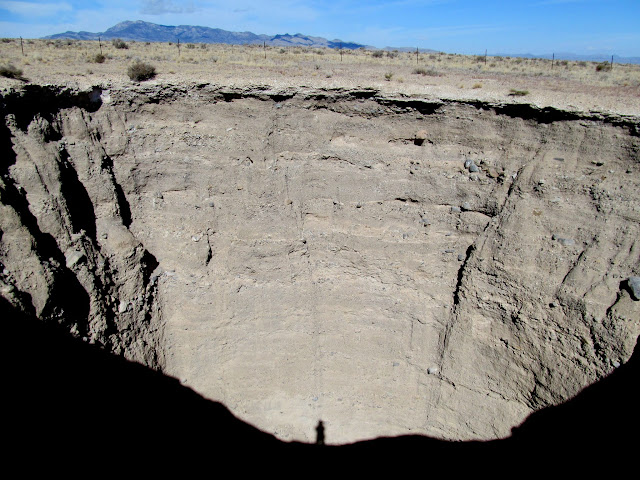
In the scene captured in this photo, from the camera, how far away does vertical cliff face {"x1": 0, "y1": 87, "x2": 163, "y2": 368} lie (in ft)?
21.3

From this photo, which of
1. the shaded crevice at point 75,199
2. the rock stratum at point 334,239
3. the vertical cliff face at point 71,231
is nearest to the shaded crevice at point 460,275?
the rock stratum at point 334,239

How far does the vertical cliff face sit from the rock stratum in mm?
35

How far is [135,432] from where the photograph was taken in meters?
7.47

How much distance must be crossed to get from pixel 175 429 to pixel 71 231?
4.37 metres

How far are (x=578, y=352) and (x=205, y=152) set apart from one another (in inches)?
312

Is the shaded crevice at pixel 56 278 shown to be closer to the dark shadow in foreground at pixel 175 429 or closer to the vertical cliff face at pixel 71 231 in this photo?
the vertical cliff face at pixel 71 231

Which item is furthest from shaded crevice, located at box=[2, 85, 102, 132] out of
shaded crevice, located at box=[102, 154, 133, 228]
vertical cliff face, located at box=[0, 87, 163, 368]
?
shaded crevice, located at box=[102, 154, 133, 228]

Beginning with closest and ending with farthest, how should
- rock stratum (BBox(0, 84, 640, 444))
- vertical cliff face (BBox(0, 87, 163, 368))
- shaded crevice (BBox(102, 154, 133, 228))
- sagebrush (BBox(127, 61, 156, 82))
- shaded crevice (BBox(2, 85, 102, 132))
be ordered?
vertical cliff face (BBox(0, 87, 163, 368)), shaded crevice (BBox(2, 85, 102, 132)), rock stratum (BBox(0, 84, 640, 444)), shaded crevice (BBox(102, 154, 133, 228)), sagebrush (BBox(127, 61, 156, 82))

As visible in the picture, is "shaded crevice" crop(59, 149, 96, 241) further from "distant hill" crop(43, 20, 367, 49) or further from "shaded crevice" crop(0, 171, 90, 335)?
"distant hill" crop(43, 20, 367, 49)

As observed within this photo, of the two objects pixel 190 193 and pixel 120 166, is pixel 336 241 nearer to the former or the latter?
pixel 190 193

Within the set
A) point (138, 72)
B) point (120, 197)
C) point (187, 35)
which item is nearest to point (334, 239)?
point (120, 197)

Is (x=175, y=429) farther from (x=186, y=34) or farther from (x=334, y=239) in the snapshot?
(x=186, y=34)

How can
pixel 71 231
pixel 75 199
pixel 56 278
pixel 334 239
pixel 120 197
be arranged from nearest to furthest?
1. pixel 56 278
2. pixel 71 231
3. pixel 75 199
4. pixel 120 197
5. pixel 334 239

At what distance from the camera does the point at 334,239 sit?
875 cm
